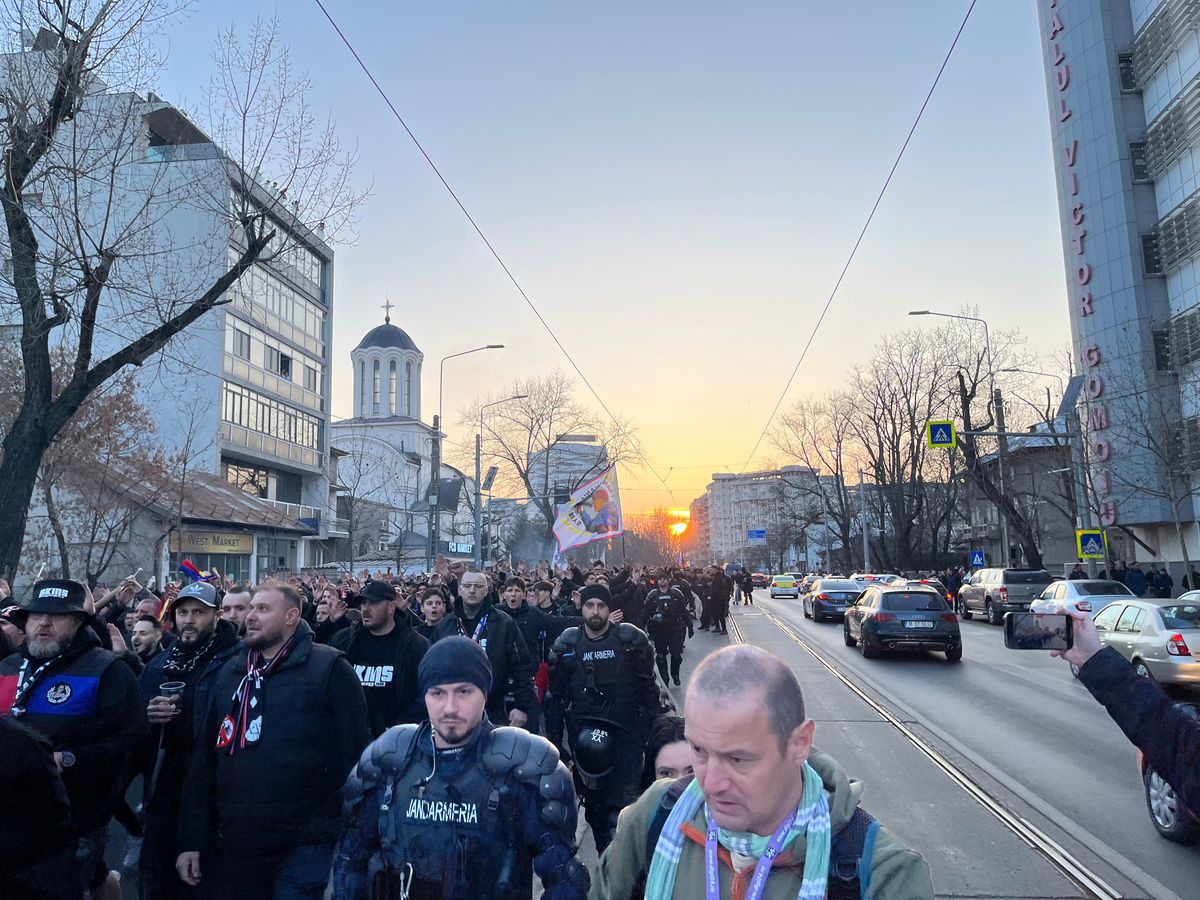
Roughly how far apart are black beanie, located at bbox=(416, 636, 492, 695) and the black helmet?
2500 millimetres

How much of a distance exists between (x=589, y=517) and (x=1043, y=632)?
21.7m

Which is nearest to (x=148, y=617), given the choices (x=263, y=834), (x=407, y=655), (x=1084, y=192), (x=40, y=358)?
(x=407, y=655)

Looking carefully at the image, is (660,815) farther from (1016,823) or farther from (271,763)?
(1016,823)

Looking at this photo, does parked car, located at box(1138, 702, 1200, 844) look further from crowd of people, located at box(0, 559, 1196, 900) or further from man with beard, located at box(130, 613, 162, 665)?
man with beard, located at box(130, 613, 162, 665)

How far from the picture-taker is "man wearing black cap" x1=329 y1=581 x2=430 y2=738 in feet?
18.8

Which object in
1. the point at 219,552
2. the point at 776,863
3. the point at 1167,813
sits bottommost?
the point at 1167,813

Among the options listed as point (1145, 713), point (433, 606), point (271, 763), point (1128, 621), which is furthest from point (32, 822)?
point (1128, 621)

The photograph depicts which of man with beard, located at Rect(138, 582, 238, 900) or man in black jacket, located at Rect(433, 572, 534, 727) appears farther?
man in black jacket, located at Rect(433, 572, 534, 727)

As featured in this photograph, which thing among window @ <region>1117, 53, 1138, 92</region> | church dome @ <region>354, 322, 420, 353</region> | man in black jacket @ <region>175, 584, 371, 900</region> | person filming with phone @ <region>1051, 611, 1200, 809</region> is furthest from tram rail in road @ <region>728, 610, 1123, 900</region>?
church dome @ <region>354, 322, 420, 353</region>

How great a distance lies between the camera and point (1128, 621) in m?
11.6

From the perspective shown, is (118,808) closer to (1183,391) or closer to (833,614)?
(833,614)

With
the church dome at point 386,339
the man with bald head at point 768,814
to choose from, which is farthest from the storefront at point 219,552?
the church dome at point 386,339

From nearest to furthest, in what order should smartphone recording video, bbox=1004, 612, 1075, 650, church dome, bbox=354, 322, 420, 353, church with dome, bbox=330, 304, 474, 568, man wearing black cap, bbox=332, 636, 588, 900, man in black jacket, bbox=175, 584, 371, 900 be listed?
smartphone recording video, bbox=1004, 612, 1075, 650, man wearing black cap, bbox=332, 636, 588, 900, man in black jacket, bbox=175, 584, 371, 900, church with dome, bbox=330, 304, 474, 568, church dome, bbox=354, 322, 420, 353

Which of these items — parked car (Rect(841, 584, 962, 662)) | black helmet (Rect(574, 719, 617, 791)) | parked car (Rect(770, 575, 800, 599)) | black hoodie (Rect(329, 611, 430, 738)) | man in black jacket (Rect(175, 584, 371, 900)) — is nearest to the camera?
man in black jacket (Rect(175, 584, 371, 900))
